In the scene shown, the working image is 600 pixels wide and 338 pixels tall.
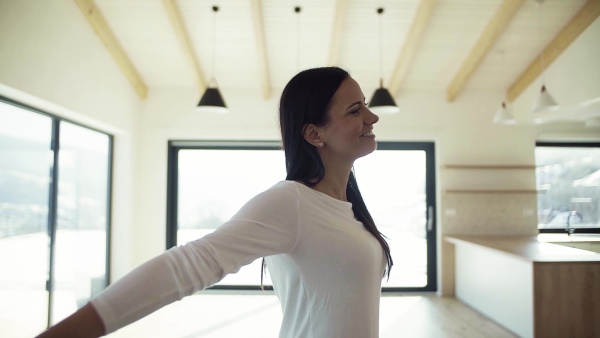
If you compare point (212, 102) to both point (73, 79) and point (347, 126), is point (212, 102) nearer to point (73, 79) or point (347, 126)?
point (73, 79)

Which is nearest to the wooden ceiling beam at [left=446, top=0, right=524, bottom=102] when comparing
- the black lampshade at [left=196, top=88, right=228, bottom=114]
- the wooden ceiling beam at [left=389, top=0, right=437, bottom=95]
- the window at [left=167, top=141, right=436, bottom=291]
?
the wooden ceiling beam at [left=389, top=0, right=437, bottom=95]

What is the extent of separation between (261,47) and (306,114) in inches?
171

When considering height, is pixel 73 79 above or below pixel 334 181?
above

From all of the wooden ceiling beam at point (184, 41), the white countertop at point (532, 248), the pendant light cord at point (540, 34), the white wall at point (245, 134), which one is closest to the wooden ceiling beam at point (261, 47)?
the white wall at point (245, 134)

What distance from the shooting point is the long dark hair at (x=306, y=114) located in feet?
2.58

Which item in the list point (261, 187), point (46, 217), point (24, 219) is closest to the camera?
point (24, 219)

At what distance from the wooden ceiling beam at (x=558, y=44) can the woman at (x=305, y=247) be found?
4.93 m

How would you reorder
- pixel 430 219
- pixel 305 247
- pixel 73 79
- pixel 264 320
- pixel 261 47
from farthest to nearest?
1. pixel 430 219
2. pixel 261 47
3. pixel 264 320
4. pixel 73 79
5. pixel 305 247

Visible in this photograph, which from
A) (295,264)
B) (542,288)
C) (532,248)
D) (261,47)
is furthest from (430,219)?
(295,264)

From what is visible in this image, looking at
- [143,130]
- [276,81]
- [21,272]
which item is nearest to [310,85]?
[21,272]

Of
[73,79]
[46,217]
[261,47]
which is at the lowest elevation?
[46,217]

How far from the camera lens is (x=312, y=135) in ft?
2.61

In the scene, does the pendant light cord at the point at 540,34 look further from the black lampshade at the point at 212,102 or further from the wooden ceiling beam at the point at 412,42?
the black lampshade at the point at 212,102

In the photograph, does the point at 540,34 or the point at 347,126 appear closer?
the point at 347,126
